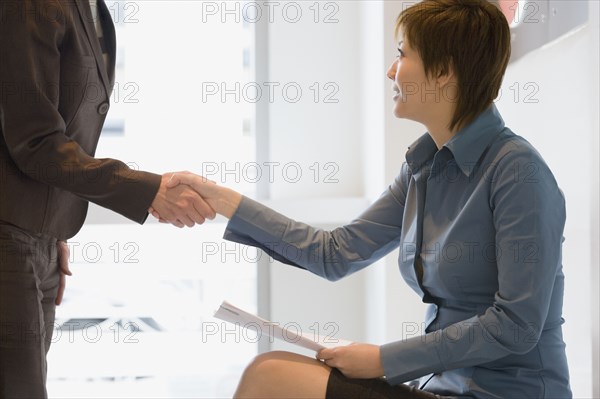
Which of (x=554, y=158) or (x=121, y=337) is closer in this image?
(x=554, y=158)

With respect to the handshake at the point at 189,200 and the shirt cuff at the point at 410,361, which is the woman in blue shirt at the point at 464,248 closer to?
the shirt cuff at the point at 410,361

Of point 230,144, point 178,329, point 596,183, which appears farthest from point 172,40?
point 596,183

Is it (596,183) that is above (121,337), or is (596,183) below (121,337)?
above

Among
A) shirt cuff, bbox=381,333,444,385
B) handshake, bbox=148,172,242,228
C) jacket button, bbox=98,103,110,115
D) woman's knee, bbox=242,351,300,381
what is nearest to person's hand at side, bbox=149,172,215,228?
handshake, bbox=148,172,242,228

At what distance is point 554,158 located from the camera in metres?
2.02

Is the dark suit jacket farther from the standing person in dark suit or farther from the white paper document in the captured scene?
the white paper document

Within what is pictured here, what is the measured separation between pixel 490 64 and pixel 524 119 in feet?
2.32

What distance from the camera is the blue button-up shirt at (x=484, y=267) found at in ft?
4.74

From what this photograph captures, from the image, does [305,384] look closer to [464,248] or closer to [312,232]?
[464,248]

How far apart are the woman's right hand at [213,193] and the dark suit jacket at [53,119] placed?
15cm

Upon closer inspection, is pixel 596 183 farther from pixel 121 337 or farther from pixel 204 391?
pixel 121 337

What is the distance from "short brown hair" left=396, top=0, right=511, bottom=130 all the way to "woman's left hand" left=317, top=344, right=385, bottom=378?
498 millimetres

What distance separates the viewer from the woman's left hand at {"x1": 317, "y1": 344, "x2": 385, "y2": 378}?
1.48 metres

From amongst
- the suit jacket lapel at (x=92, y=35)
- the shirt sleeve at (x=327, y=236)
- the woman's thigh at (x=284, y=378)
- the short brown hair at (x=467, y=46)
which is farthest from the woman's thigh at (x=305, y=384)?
the suit jacket lapel at (x=92, y=35)
